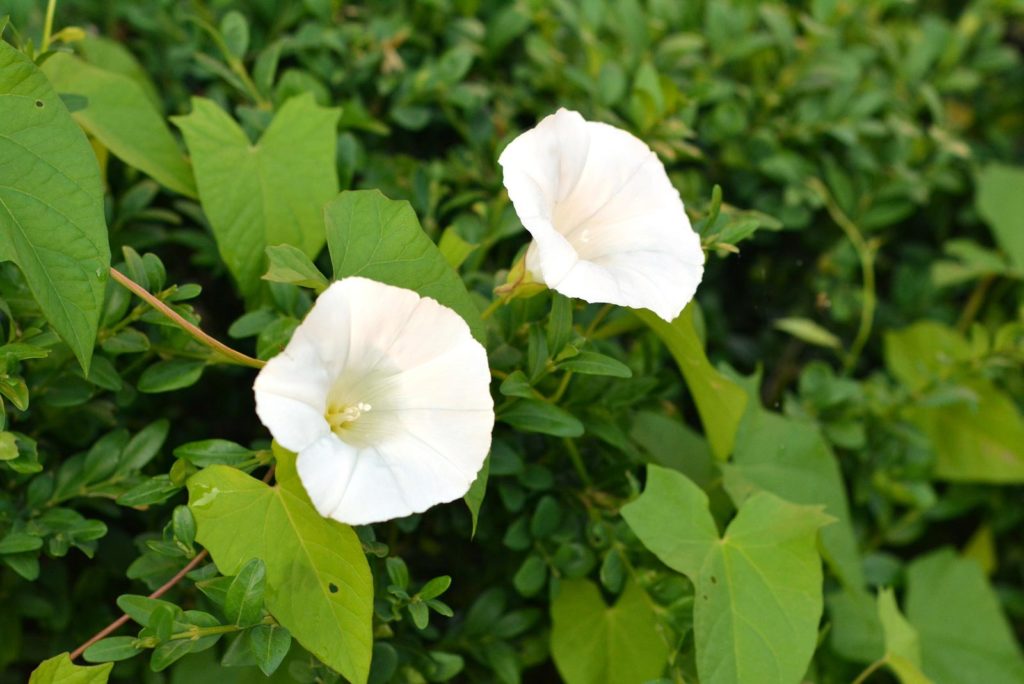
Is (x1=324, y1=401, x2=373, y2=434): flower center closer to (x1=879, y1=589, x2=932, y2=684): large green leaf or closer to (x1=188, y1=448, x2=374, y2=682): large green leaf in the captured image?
(x1=188, y1=448, x2=374, y2=682): large green leaf

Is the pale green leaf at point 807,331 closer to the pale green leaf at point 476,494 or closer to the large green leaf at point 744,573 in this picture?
the large green leaf at point 744,573

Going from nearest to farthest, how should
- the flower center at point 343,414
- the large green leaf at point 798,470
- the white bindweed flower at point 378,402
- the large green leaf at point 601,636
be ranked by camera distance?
the white bindweed flower at point 378,402
the flower center at point 343,414
the large green leaf at point 601,636
the large green leaf at point 798,470

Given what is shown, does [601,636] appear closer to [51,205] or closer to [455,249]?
[455,249]

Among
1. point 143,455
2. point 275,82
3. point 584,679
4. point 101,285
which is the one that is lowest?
point 584,679

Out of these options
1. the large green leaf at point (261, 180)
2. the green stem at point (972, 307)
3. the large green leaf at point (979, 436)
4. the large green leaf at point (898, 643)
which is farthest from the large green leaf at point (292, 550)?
the green stem at point (972, 307)

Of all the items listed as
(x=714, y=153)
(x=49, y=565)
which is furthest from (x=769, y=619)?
(x=714, y=153)

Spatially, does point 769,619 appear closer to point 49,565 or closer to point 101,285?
point 101,285
